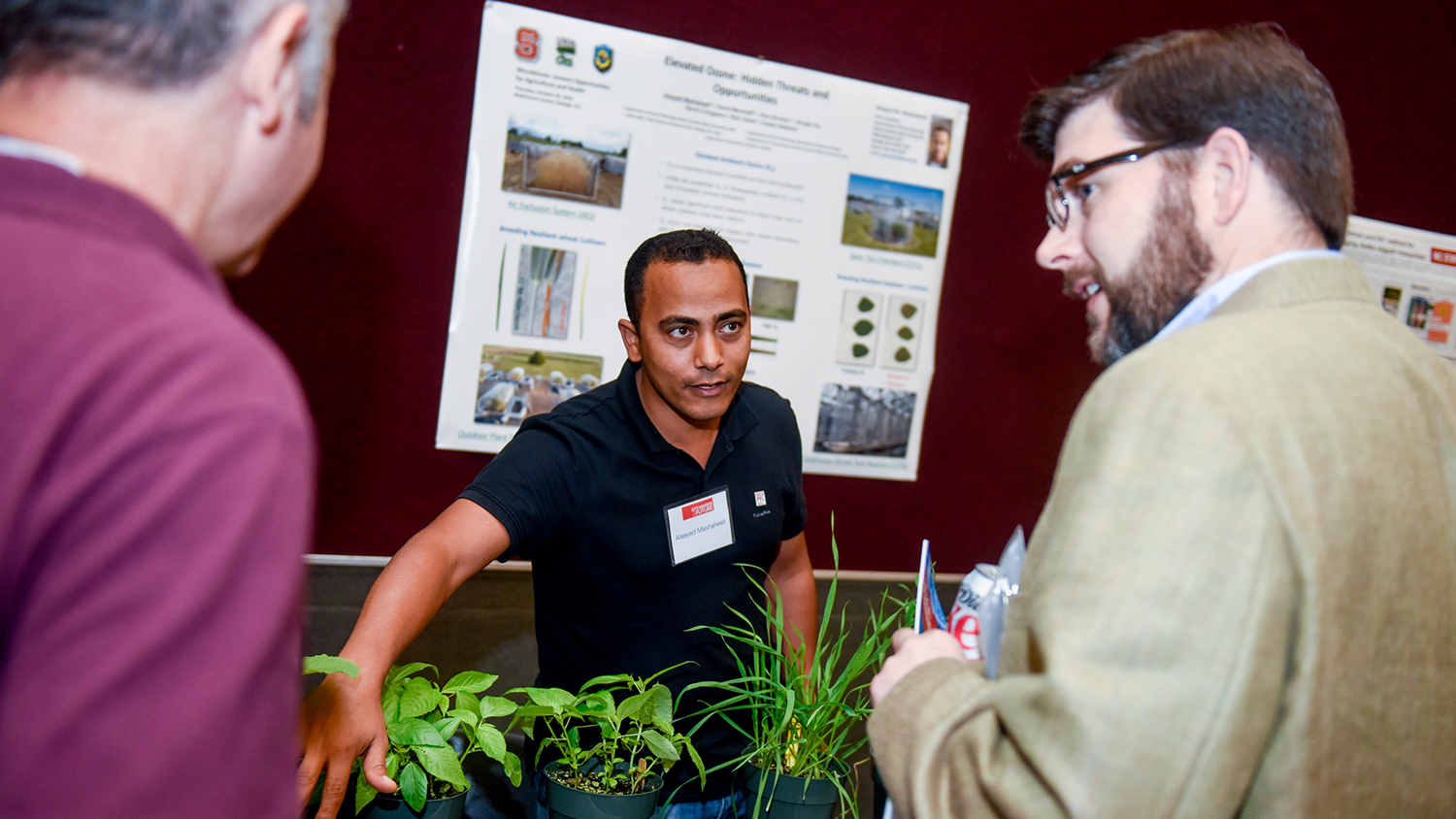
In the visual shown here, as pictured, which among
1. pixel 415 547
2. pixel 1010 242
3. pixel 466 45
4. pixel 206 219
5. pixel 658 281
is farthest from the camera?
pixel 1010 242

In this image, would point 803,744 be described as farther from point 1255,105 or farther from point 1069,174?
point 1255,105

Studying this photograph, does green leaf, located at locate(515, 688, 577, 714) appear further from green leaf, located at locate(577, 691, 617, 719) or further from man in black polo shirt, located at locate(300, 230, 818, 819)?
man in black polo shirt, located at locate(300, 230, 818, 819)

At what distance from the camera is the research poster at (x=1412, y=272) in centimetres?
348

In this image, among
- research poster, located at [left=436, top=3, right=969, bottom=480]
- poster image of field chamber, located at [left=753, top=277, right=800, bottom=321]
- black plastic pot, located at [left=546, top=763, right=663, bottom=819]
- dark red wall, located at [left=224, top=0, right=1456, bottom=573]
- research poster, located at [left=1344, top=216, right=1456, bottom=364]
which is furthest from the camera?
research poster, located at [left=1344, top=216, right=1456, bottom=364]

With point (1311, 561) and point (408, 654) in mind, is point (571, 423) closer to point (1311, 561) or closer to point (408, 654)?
point (408, 654)

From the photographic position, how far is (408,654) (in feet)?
7.89

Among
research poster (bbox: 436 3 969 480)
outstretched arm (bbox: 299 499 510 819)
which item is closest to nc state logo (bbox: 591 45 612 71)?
research poster (bbox: 436 3 969 480)

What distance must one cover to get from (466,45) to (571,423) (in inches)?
44.8

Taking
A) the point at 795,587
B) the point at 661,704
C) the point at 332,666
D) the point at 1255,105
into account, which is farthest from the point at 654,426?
the point at 1255,105

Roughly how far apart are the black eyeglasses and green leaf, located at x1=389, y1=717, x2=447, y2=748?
95 centimetres

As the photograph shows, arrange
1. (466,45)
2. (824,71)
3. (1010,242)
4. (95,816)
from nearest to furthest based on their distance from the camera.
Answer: (95,816) < (466,45) < (824,71) < (1010,242)

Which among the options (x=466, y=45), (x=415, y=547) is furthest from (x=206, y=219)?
(x=466, y=45)

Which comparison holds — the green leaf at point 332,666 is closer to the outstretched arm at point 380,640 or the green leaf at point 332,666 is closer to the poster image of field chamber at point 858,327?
the outstretched arm at point 380,640

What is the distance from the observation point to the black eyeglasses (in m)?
0.95
